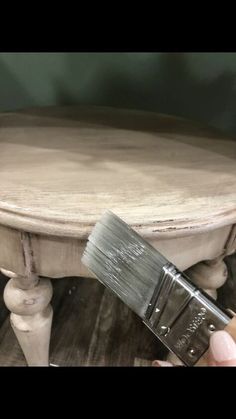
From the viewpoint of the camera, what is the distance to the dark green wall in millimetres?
927

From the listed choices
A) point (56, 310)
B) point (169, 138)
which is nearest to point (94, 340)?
point (56, 310)

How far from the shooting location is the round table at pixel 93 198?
42 cm

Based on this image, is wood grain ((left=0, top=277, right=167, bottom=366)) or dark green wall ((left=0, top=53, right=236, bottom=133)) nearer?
wood grain ((left=0, top=277, right=167, bottom=366))

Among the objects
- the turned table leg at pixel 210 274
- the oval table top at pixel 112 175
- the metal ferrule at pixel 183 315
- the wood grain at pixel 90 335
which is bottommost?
the wood grain at pixel 90 335

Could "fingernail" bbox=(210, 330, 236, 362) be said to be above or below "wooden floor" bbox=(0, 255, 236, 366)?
above

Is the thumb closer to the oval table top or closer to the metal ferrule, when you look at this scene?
the metal ferrule

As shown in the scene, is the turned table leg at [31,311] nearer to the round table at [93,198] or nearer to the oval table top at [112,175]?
the round table at [93,198]

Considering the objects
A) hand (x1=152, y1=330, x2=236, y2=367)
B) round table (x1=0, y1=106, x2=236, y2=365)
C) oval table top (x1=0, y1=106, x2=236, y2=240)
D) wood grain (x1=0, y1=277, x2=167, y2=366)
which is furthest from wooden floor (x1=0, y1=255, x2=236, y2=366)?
hand (x1=152, y1=330, x2=236, y2=367)

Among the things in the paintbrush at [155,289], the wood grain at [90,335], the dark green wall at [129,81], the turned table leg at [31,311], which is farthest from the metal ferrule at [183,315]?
the dark green wall at [129,81]

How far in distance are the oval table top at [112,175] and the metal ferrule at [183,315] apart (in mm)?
74

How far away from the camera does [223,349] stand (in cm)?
28

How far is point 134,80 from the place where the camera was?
3.13 ft

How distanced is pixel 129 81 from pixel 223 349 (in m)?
0.79

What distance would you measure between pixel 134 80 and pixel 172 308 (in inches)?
28.3
